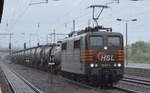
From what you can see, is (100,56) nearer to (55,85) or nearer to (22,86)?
(55,85)

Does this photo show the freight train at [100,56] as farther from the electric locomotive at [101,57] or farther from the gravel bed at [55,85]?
the gravel bed at [55,85]

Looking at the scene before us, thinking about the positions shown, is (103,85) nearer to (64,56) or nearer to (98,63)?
(98,63)

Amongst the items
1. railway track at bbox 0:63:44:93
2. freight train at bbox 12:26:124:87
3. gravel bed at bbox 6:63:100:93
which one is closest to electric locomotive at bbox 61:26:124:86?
freight train at bbox 12:26:124:87

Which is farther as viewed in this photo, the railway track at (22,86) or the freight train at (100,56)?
the railway track at (22,86)

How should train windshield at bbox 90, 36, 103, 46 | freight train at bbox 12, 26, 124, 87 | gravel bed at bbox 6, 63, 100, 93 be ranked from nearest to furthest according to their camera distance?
gravel bed at bbox 6, 63, 100, 93 < freight train at bbox 12, 26, 124, 87 < train windshield at bbox 90, 36, 103, 46

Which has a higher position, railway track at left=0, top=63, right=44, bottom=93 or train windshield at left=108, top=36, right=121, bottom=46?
train windshield at left=108, top=36, right=121, bottom=46

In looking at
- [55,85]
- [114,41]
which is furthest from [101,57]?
[55,85]

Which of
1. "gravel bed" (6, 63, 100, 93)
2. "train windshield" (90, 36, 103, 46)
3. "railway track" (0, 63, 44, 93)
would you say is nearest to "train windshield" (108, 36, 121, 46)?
"train windshield" (90, 36, 103, 46)

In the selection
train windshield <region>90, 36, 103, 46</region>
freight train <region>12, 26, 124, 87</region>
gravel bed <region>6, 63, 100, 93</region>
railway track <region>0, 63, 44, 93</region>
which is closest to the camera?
gravel bed <region>6, 63, 100, 93</region>

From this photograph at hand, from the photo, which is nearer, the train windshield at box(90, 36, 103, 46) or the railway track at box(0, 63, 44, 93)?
the train windshield at box(90, 36, 103, 46)

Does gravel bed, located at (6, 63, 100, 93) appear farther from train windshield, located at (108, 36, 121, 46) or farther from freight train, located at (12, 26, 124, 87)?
train windshield, located at (108, 36, 121, 46)

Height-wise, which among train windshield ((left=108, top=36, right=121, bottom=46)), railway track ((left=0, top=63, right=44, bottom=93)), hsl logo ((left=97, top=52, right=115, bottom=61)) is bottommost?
railway track ((left=0, top=63, right=44, bottom=93))

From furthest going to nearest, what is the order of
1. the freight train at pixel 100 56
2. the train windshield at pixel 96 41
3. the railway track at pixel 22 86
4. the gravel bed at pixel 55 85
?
the railway track at pixel 22 86 < the train windshield at pixel 96 41 < the freight train at pixel 100 56 < the gravel bed at pixel 55 85

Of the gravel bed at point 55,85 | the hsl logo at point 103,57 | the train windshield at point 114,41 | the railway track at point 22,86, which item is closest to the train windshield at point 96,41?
the train windshield at point 114,41
